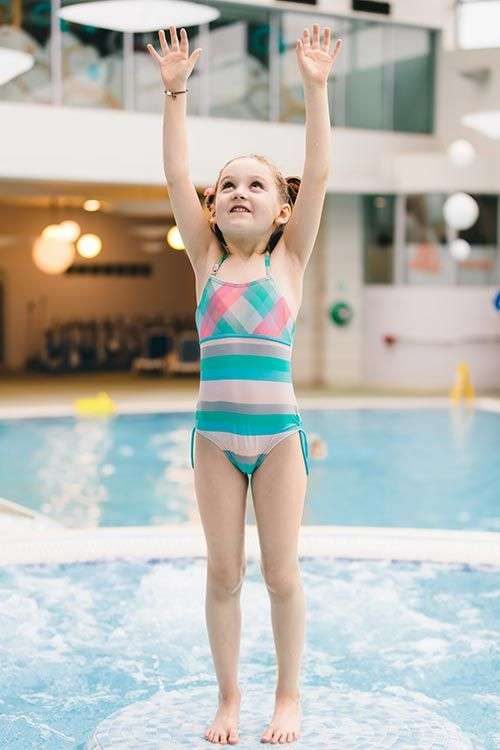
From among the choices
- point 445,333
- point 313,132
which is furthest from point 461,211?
point 313,132

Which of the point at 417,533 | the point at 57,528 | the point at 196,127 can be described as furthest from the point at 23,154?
the point at 417,533

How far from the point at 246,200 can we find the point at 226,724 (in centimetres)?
149

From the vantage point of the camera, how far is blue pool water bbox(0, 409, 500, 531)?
749 centimetres

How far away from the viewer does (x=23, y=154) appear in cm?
1482

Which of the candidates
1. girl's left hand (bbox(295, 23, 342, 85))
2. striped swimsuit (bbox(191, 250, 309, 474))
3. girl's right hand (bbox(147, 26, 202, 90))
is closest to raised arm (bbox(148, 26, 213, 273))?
girl's right hand (bbox(147, 26, 202, 90))

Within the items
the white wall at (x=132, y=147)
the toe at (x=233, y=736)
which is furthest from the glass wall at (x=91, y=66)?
the toe at (x=233, y=736)

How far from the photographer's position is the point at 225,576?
10.3ft

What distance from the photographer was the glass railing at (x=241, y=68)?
1518cm

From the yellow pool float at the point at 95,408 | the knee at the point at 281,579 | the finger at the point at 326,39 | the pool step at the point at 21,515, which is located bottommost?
the yellow pool float at the point at 95,408

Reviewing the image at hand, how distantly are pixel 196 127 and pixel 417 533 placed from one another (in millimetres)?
11331

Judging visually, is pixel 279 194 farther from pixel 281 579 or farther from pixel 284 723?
pixel 284 723

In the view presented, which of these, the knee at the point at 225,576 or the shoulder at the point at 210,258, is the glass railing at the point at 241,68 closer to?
the shoulder at the point at 210,258

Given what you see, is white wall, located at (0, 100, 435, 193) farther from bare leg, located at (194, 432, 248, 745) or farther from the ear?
bare leg, located at (194, 432, 248, 745)

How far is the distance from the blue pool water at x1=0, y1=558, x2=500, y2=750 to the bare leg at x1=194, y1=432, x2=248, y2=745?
0.09 m
